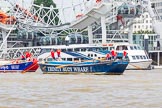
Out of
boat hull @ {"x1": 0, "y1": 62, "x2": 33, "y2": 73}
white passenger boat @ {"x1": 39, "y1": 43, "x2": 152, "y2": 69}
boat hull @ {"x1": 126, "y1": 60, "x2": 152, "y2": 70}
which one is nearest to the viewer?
boat hull @ {"x1": 0, "y1": 62, "x2": 33, "y2": 73}

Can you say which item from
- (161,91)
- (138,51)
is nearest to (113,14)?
(138,51)

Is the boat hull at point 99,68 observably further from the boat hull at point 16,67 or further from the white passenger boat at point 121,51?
the white passenger boat at point 121,51

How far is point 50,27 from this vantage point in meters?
113

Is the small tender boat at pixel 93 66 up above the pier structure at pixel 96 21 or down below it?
below

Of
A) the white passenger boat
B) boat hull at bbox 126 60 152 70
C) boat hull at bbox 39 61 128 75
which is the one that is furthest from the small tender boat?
boat hull at bbox 126 60 152 70

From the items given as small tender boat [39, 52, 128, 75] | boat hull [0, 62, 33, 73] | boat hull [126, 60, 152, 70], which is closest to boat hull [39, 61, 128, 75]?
small tender boat [39, 52, 128, 75]

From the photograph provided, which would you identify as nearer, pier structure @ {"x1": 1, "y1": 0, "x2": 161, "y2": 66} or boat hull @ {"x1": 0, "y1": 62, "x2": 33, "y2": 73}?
boat hull @ {"x1": 0, "y1": 62, "x2": 33, "y2": 73}

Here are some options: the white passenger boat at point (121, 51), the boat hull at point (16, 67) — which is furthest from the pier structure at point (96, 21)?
the boat hull at point (16, 67)

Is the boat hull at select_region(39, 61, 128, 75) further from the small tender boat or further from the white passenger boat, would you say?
the white passenger boat

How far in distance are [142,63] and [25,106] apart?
54999 mm

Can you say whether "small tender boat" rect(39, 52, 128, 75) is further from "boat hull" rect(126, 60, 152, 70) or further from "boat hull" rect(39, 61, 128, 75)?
"boat hull" rect(126, 60, 152, 70)

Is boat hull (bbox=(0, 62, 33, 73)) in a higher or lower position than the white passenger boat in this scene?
lower

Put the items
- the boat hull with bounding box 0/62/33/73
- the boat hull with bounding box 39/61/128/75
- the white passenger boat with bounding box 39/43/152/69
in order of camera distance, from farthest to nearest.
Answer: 1. the white passenger boat with bounding box 39/43/152/69
2. the boat hull with bounding box 0/62/33/73
3. the boat hull with bounding box 39/61/128/75

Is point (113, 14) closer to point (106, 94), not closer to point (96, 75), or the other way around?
point (96, 75)
